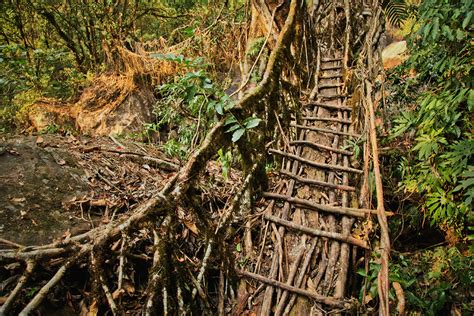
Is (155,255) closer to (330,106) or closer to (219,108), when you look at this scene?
(219,108)

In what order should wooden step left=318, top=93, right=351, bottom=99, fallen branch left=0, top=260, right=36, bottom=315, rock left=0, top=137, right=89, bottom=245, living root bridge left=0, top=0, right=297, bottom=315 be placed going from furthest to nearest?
wooden step left=318, top=93, right=351, bottom=99 < rock left=0, top=137, right=89, bottom=245 < living root bridge left=0, top=0, right=297, bottom=315 < fallen branch left=0, top=260, right=36, bottom=315

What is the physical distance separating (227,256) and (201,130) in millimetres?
1098

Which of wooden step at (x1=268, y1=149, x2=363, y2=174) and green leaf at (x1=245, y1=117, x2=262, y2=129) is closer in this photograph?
green leaf at (x1=245, y1=117, x2=262, y2=129)

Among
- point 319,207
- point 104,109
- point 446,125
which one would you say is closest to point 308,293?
point 319,207

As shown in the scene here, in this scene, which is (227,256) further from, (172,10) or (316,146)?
(172,10)

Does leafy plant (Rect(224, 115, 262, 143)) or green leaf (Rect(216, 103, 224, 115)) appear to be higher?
green leaf (Rect(216, 103, 224, 115))

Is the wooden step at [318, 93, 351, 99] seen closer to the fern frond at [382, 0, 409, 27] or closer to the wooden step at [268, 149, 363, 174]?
the fern frond at [382, 0, 409, 27]

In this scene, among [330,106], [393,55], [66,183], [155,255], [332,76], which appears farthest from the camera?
[393,55]

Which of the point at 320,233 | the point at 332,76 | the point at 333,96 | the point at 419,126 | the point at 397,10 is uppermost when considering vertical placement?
the point at 397,10

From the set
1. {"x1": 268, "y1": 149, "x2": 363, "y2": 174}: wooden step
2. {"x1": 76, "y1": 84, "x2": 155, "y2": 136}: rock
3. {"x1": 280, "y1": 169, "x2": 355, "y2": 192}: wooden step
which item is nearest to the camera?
{"x1": 280, "y1": 169, "x2": 355, "y2": 192}: wooden step

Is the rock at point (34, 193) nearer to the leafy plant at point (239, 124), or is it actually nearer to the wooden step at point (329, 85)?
the leafy plant at point (239, 124)

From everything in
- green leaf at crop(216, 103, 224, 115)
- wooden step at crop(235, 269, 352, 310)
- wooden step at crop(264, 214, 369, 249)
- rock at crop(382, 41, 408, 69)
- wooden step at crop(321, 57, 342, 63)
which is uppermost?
rock at crop(382, 41, 408, 69)

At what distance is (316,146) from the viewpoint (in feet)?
10.2

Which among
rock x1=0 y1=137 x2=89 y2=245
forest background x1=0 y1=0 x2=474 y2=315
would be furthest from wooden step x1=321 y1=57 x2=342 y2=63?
rock x1=0 y1=137 x2=89 y2=245
